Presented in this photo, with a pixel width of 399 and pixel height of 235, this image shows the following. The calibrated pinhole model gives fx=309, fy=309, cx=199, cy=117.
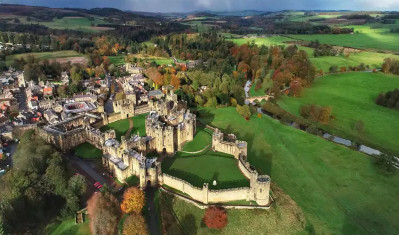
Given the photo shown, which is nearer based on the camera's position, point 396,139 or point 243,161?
point 243,161

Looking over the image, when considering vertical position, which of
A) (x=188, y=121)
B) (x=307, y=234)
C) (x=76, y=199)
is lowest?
→ (x=307, y=234)

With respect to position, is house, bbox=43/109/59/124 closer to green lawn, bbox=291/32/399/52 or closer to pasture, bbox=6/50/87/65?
pasture, bbox=6/50/87/65

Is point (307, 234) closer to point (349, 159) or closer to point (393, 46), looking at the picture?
point (349, 159)

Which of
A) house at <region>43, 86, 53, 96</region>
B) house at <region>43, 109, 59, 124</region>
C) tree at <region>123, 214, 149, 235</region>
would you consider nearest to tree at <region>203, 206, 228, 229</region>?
tree at <region>123, 214, 149, 235</region>

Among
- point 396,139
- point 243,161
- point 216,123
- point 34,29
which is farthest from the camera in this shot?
point 34,29

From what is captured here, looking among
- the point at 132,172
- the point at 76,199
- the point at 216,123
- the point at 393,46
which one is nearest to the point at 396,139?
the point at 216,123
